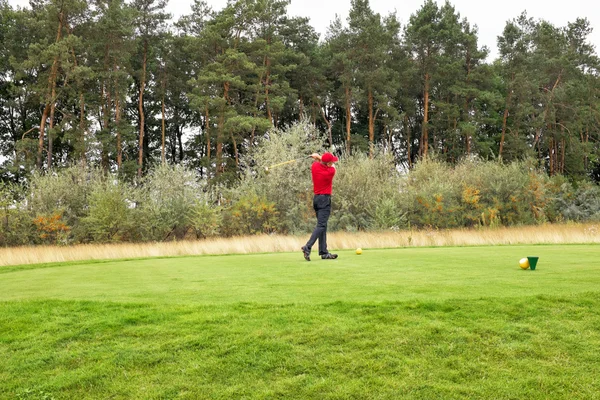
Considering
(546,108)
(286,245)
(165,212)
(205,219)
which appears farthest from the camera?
(546,108)

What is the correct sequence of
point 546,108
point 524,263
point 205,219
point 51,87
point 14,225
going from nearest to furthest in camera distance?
point 524,263, point 14,225, point 205,219, point 51,87, point 546,108

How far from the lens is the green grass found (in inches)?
145

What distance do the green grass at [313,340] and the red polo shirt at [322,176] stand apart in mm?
4058

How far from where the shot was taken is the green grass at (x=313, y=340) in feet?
12.1

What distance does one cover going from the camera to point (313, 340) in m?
4.31

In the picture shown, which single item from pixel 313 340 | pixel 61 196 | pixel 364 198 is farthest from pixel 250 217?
pixel 313 340

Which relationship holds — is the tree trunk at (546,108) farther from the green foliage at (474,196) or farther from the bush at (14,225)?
the bush at (14,225)

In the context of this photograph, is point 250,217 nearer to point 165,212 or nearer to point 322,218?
point 165,212

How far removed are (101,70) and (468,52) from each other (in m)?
31.3

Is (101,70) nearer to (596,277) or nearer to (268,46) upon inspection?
(268,46)

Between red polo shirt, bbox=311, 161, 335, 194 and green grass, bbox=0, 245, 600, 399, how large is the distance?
13.3 feet

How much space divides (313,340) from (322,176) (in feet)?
19.8

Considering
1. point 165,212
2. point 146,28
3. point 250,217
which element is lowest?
point 250,217

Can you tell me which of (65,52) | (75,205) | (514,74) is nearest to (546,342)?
(75,205)
